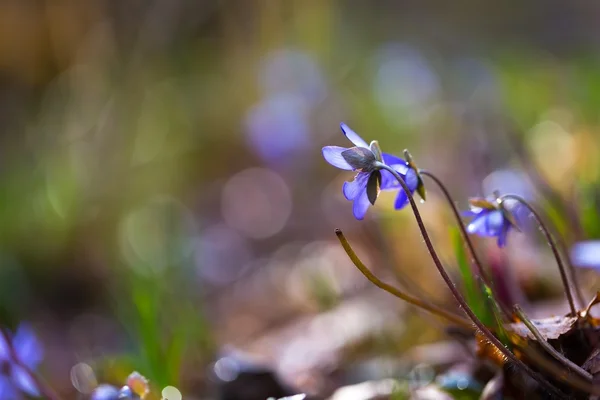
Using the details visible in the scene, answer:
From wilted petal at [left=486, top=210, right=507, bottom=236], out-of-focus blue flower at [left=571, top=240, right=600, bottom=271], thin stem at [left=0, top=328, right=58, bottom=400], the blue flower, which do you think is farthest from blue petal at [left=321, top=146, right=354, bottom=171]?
thin stem at [left=0, top=328, right=58, bottom=400]

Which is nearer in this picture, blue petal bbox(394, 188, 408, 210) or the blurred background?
blue petal bbox(394, 188, 408, 210)

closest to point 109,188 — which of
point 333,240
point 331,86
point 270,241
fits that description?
point 270,241

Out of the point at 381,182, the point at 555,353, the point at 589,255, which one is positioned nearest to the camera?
the point at 555,353

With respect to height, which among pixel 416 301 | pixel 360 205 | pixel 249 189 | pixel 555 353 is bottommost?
pixel 555 353

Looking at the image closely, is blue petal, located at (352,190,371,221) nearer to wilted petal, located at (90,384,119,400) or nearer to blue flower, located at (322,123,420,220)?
blue flower, located at (322,123,420,220)

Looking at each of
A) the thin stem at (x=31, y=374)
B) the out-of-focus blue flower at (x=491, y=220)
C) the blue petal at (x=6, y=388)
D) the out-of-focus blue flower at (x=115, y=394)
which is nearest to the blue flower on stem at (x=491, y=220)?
the out-of-focus blue flower at (x=491, y=220)

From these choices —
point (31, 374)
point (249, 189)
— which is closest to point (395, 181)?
point (31, 374)

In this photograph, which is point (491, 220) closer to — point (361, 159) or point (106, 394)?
point (361, 159)
